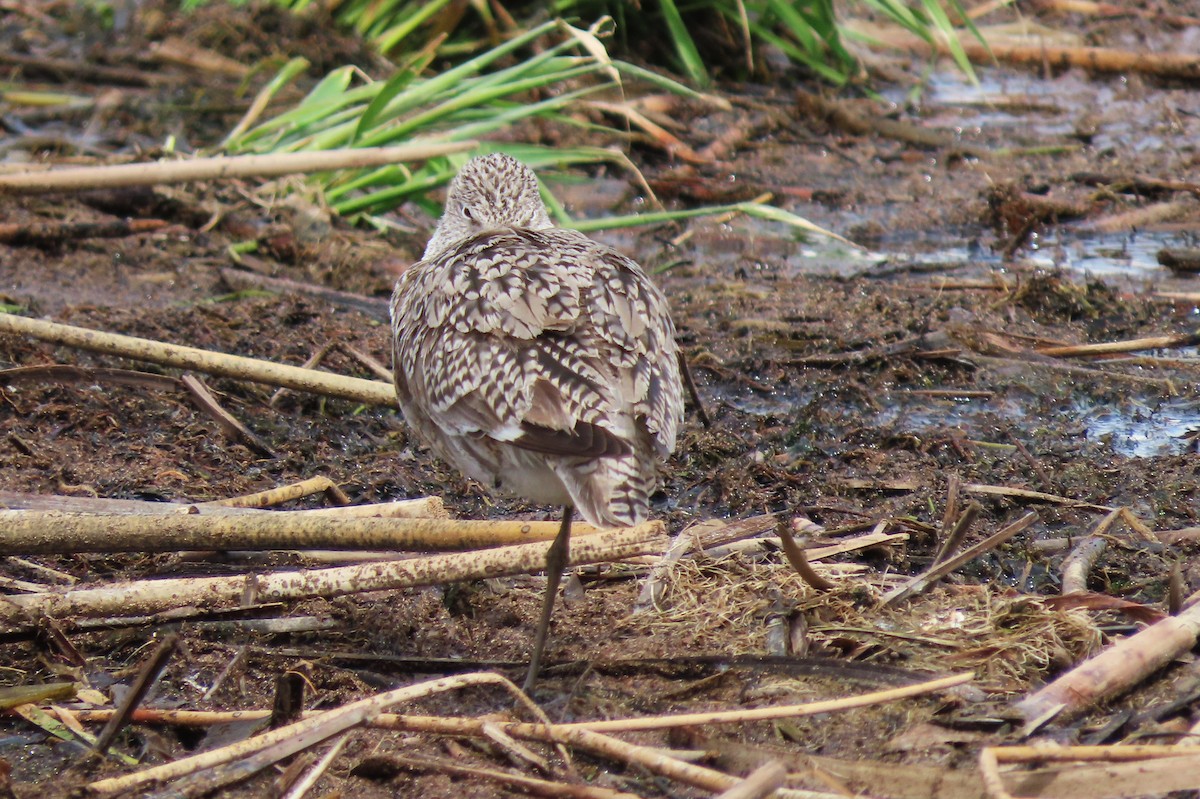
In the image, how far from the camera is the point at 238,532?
4254 mm

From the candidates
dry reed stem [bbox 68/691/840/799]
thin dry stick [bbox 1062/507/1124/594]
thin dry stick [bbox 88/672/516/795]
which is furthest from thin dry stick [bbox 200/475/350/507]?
thin dry stick [bbox 1062/507/1124/594]

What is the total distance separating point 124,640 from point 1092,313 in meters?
4.82

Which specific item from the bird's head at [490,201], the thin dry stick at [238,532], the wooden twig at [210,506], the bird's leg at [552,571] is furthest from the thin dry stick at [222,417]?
the bird's leg at [552,571]

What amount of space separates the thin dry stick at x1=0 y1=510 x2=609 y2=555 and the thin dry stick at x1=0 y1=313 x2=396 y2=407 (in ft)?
3.58

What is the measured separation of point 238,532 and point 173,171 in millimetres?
2847

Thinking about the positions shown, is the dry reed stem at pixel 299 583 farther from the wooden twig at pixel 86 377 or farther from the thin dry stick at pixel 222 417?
the wooden twig at pixel 86 377

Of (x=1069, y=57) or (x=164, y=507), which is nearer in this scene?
(x=164, y=507)

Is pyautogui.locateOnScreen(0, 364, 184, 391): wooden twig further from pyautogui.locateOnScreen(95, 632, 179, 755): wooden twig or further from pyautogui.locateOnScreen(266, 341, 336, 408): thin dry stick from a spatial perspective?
pyautogui.locateOnScreen(95, 632, 179, 755): wooden twig

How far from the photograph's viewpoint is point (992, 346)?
21.5 feet

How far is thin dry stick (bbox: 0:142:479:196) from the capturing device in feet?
21.5

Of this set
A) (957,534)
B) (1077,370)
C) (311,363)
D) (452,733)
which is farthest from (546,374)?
(1077,370)

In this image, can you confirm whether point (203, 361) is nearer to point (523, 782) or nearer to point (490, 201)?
point (490, 201)

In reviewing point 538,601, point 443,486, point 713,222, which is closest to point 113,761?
point 538,601

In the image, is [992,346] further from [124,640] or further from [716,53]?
[716,53]
